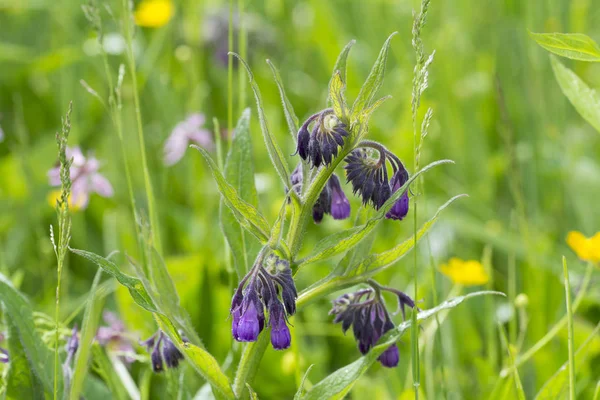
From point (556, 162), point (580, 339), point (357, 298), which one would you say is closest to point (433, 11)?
point (556, 162)

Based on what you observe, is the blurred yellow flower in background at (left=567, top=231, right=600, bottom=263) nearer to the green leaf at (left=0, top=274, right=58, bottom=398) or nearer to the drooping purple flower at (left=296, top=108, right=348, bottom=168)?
the drooping purple flower at (left=296, top=108, right=348, bottom=168)

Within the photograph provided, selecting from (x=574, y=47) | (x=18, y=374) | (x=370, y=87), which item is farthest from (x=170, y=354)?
(x=574, y=47)

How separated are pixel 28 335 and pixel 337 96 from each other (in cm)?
98

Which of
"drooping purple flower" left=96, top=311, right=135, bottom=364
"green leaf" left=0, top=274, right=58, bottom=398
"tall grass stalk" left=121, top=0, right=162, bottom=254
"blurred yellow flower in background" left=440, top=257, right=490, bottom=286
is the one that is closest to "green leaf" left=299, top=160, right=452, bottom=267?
"tall grass stalk" left=121, top=0, right=162, bottom=254

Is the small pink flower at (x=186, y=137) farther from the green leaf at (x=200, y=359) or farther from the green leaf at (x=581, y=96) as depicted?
the green leaf at (x=200, y=359)

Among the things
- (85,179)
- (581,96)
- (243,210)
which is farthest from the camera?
(85,179)

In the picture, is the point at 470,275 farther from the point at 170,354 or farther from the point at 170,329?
the point at 170,329

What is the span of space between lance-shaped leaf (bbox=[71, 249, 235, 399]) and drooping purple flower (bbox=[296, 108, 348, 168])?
445 millimetres

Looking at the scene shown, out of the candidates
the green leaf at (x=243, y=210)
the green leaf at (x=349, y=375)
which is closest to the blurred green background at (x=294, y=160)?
the green leaf at (x=349, y=375)

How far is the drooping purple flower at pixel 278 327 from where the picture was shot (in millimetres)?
1523

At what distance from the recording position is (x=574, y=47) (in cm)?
183

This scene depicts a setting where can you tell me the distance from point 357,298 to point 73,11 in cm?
404

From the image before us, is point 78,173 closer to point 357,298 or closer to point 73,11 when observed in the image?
point 357,298

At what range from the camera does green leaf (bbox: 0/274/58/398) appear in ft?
6.10
